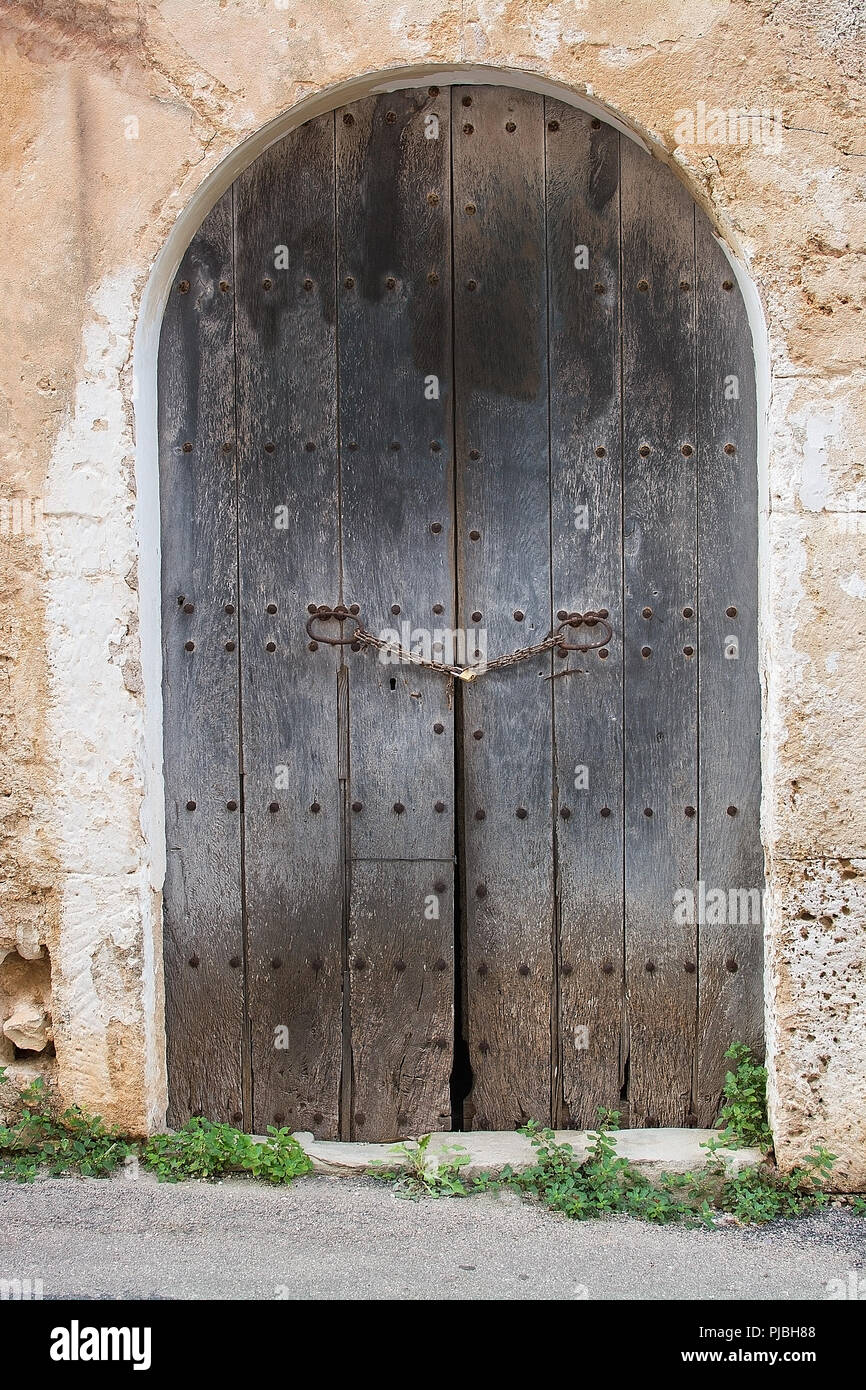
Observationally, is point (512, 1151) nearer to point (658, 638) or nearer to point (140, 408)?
point (658, 638)

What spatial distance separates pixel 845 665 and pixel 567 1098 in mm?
1246

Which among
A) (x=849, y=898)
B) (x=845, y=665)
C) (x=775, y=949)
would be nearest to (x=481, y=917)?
(x=775, y=949)

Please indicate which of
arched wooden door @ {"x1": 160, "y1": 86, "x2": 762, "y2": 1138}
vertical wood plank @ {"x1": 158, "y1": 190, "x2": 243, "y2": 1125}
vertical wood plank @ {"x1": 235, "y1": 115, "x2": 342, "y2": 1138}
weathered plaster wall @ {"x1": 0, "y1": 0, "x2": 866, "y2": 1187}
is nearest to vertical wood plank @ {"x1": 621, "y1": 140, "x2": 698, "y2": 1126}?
arched wooden door @ {"x1": 160, "y1": 86, "x2": 762, "y2": 1138}

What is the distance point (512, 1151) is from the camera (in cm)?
253

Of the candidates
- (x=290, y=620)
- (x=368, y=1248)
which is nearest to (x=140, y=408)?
(x=290, y=620)

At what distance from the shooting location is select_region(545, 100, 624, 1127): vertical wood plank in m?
2.54

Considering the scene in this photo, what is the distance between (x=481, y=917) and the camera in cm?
263

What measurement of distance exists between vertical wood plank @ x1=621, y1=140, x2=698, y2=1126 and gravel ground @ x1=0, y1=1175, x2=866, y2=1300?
17.0 inches

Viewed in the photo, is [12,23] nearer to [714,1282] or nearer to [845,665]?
[845,665]

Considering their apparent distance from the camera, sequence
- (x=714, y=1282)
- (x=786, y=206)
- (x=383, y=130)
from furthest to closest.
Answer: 1. (x=383, y=130)
2. (x=786, y=206)
3. (x=714, y=1282)

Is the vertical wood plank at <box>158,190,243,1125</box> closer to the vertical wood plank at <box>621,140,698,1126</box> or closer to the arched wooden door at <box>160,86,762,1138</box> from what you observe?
the arched wooden door at <box>160,86,762,1138</box>

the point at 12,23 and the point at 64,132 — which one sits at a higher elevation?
the point at 12,23

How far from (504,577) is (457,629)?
0.17m

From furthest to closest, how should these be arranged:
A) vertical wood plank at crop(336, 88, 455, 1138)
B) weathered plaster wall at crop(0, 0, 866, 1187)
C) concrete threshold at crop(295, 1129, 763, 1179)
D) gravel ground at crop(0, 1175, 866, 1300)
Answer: vertical wood plank at crop(336, 88, 455, 1138) < concrete threshold at crop(295, 1129, 763, 1179) < weathered plaster wall at crop(0, 0, 866, 1187) < gravel ground at crop(0, 1175, 866, 1300)
